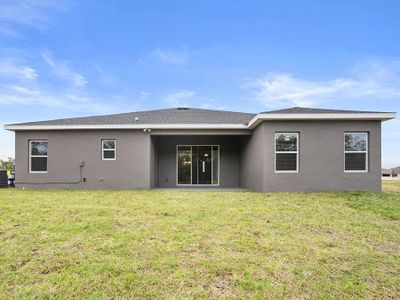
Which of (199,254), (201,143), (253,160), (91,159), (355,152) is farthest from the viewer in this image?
(201,143)

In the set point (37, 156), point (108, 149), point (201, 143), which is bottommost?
point (37, 156)

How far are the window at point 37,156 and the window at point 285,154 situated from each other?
10824mm

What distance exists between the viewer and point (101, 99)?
65.5ft

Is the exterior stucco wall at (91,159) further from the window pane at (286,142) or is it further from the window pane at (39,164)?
the window pane at (286,142)

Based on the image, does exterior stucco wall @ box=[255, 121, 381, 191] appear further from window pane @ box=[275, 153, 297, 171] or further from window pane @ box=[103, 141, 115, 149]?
window pane @ box=[103, 141, 115, 149]

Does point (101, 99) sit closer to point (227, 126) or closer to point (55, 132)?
point (55, 132)

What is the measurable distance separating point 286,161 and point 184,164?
584cm

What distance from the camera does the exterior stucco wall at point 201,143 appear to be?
13812 millimetres

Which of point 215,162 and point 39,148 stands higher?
point 39,148

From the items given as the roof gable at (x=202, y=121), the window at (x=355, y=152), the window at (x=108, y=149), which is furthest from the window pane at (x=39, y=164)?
→ the window at (x=355, y=152)

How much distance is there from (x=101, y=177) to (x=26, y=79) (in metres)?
9.29

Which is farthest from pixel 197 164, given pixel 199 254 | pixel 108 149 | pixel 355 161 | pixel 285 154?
pixel 199 254

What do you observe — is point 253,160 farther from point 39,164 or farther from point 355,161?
point 39,164

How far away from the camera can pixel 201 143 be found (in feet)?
45.5
